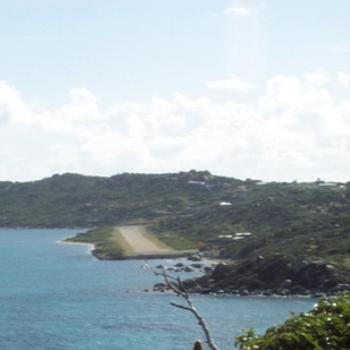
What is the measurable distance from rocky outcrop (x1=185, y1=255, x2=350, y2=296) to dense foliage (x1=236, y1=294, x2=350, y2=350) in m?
85.8

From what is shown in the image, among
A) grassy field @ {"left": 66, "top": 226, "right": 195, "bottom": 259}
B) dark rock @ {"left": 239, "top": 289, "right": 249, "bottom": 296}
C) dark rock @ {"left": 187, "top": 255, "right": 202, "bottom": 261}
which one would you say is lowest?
→ dark rock @ {"left": 239, "top": 289, "right": 249, "bottom": 296}

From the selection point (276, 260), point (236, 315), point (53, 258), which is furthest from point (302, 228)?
point (236, 315)

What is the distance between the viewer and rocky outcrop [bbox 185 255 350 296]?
4102 inches

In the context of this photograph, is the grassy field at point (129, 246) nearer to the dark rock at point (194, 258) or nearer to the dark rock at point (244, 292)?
the dark rock at point (194, 258)

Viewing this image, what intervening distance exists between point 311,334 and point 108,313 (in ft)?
251

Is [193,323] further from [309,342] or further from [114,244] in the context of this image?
[114,244]

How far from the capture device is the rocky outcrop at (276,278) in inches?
4102

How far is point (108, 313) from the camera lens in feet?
300

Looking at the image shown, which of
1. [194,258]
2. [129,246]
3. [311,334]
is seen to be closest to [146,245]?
[129,246]

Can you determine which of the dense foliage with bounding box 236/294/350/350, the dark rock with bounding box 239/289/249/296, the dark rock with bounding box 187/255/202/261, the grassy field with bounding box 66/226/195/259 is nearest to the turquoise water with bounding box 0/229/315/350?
the dark rock with bounding box 239/289/249/296

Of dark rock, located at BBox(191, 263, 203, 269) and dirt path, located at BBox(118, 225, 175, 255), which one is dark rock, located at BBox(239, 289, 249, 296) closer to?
dark rock, located at BBox(191, 263, 203, 269)

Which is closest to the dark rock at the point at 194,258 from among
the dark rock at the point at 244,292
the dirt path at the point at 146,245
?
the dirt path at the point at 146,245

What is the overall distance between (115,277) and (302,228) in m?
44.1

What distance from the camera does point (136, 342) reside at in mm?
73438
